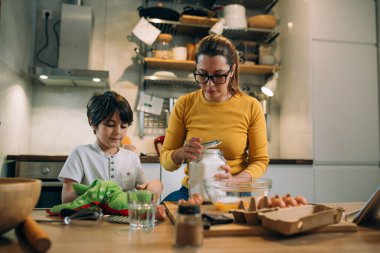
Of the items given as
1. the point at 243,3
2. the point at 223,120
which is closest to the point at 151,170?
the point at 223,120

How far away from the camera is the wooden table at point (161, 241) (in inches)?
22.5

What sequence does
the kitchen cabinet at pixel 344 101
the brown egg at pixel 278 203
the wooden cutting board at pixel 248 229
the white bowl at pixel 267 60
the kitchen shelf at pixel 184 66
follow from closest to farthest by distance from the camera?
1. the wooden cutting board at pixel 248 229
2. the brown egg at pixel 278 203
3. the kitchen cabinet at pixel 344 101
4. the kitchen shelf at pixel 184 66
5. the white bowl at pixel 267 60

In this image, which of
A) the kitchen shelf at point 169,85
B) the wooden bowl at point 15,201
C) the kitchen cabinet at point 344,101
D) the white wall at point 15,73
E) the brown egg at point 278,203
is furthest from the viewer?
the kitchen shelf at point 169,85

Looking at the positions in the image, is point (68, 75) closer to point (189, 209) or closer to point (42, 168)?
point (42, 168)

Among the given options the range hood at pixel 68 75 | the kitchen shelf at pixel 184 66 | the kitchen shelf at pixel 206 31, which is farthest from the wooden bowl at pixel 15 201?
the kitchen shelf at pixel 206 31

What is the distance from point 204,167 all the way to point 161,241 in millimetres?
392

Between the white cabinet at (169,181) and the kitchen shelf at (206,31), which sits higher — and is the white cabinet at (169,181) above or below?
below

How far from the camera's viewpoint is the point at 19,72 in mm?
2227

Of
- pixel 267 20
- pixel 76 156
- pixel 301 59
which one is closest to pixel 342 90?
pixel 301 59

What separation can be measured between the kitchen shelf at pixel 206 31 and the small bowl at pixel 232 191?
1835mm

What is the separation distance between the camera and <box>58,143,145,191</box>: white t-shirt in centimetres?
118

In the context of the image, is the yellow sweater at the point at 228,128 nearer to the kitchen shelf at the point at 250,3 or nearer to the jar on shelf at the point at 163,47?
the jar on shelf at the point at 163,47

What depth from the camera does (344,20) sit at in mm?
2453

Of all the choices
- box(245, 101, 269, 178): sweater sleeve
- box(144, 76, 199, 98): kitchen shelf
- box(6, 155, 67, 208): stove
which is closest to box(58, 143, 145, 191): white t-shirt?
box(245, 101, 269, 178): sweater sleeve
